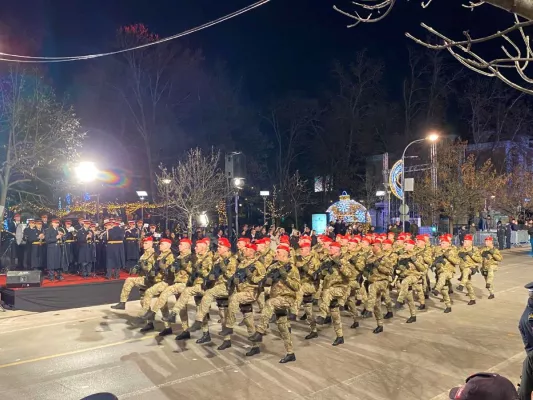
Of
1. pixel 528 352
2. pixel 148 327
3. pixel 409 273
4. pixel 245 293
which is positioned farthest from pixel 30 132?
pixel 528 352

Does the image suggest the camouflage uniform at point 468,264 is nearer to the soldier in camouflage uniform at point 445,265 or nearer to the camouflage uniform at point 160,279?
the soldier in camouflage uniform at point 445,265

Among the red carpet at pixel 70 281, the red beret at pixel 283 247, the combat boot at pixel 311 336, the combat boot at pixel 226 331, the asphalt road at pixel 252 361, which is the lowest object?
the asphalt road at pixel 252 361

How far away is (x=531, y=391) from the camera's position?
4.90 m

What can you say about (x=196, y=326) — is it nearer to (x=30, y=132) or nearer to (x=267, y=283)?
(x=267, y=283)

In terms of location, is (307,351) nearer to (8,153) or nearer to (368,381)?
(368,381)

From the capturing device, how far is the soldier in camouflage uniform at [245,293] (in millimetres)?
9125

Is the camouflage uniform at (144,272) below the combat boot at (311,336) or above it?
above

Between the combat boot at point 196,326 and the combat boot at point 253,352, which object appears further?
the combat boot at point 196,326

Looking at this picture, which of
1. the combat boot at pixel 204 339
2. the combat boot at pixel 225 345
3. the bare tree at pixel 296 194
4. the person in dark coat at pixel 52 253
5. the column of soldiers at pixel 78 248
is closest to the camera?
the combat boot at pixel 225 345

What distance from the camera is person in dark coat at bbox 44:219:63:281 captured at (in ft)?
49.5

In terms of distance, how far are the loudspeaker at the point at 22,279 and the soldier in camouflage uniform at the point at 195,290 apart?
5.21 metres

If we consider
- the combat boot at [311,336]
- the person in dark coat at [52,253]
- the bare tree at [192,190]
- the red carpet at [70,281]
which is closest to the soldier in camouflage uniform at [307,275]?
the combat boot at [311,336]

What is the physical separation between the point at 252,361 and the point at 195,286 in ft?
7.10

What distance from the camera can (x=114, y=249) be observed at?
53.3ft
